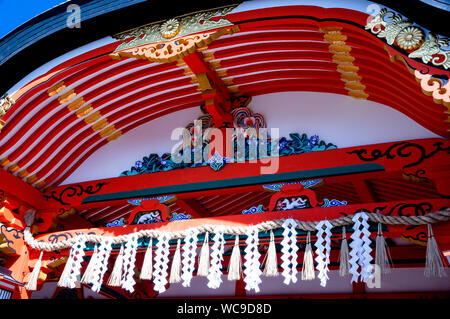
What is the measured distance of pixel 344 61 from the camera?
155 inches

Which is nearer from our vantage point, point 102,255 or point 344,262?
point 344,262

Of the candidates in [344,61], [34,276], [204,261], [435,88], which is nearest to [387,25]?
[435,88]

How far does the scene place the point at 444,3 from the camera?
109 inches

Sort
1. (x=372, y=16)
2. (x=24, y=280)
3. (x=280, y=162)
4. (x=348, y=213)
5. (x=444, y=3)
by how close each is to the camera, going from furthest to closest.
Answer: (x=24, y=280) < (x=280, y=162) < (x=348, y=213) < (x=372, y=16) < (x=444, y=3)

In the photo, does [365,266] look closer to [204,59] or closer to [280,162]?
[280,162]

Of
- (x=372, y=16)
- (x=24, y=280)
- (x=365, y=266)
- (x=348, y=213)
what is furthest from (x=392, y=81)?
(x=24, y=280)

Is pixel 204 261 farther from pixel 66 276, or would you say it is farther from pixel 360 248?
pixel 66 276

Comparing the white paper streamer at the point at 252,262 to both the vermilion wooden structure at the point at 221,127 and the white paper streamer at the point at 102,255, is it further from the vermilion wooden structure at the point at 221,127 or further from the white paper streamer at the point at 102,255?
the white paper streamer at the point at 102,255

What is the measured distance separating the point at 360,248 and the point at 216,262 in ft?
3.88

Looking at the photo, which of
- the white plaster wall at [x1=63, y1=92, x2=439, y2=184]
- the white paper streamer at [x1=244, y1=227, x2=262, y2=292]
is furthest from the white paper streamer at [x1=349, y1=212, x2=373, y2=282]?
the white plaster wall at [x1=63, y1=92, x2=439, y2=184]

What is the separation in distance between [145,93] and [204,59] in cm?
85

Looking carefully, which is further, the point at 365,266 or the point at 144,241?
the point at 144,241

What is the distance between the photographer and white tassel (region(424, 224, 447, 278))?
302 cm
